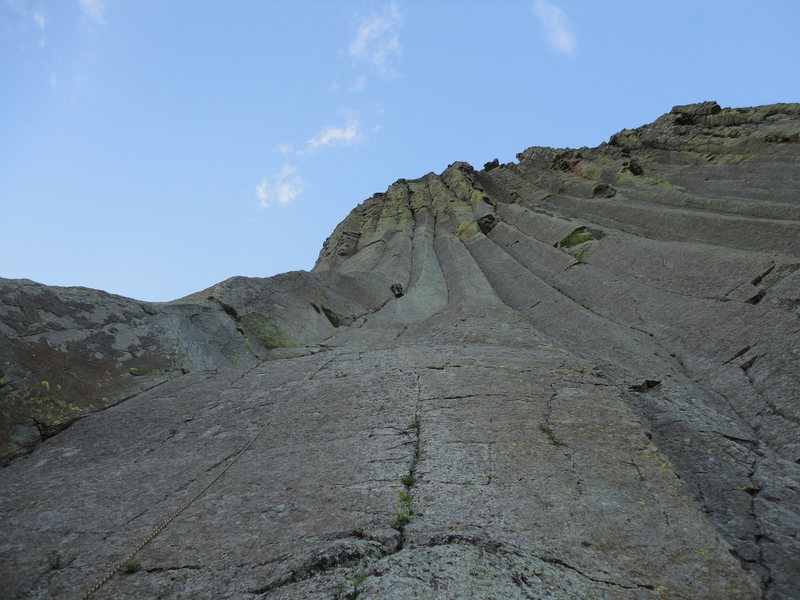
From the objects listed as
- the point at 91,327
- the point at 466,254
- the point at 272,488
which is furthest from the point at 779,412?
the point at 466,254

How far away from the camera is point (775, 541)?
473 centimetres

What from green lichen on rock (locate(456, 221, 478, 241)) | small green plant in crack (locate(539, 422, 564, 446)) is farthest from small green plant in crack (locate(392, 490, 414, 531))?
green lichen on rock (locate(456, 221, 478, 241))

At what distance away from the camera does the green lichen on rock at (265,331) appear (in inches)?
492

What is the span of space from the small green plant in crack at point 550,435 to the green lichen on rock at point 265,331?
792 cm

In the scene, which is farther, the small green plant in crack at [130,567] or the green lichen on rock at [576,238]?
the green lichen on rock at [576,238]

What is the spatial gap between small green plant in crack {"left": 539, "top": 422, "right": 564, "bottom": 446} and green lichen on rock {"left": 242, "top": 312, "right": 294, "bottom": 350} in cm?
792

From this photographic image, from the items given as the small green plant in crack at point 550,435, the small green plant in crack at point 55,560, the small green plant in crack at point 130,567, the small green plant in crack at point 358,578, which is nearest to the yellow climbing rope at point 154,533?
the small green plant in crack at point 130,567

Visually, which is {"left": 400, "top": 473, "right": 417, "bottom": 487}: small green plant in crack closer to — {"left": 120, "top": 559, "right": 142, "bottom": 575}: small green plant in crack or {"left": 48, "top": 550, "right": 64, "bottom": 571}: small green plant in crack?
{"left": 120, "top": 559, "right": 142, "bottom": 575}: small green plant in crack

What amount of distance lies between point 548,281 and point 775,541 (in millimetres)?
13104

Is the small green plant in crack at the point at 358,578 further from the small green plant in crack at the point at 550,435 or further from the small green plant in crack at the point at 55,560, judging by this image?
the small green plant in crack at the point at 550,435

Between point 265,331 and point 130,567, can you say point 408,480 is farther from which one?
point 265,331

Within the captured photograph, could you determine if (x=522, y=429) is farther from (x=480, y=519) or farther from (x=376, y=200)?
(x=376, y=200)

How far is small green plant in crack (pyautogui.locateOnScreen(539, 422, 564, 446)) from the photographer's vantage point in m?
5.85

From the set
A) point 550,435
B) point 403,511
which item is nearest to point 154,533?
point 403,511
